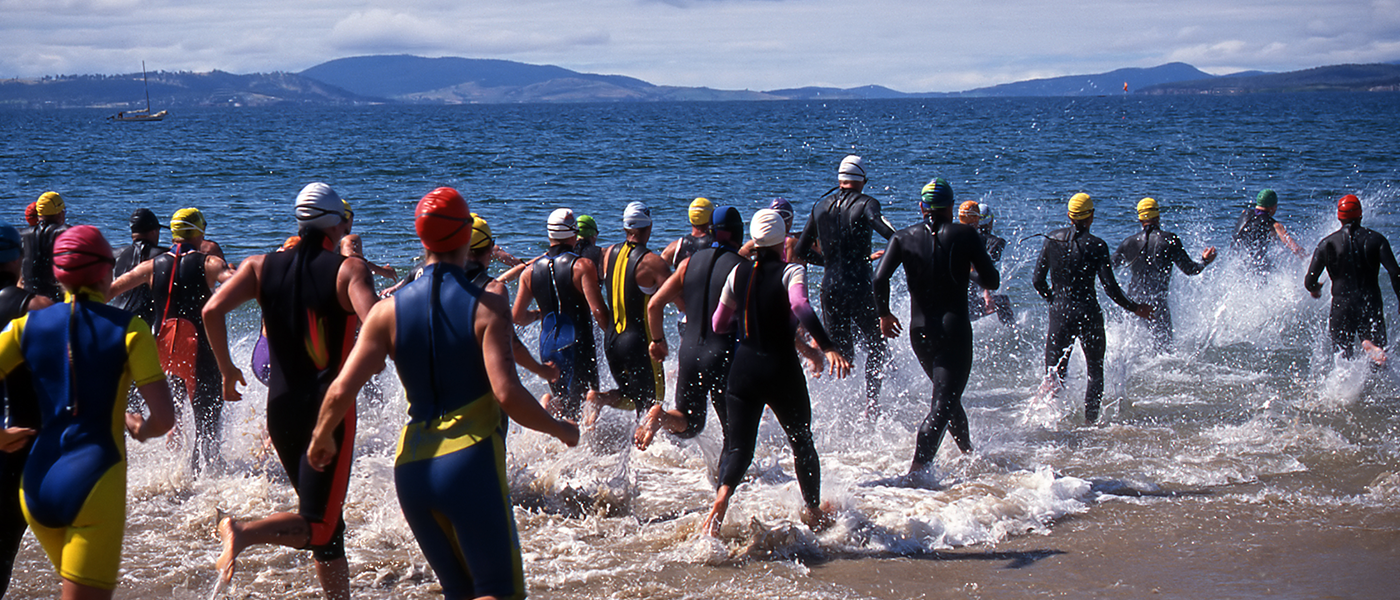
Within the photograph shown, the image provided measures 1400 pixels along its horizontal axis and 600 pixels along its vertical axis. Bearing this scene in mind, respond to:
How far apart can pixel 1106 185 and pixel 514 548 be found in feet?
98.6

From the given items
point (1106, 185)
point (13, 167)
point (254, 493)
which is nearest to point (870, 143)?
point (1106, 185)

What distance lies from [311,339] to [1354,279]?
807 cm

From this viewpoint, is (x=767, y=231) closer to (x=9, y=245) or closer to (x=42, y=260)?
(x=9, y=245)

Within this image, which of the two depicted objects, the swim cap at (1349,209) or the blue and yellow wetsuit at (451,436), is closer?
the blue and yellow wetsuit at (451,436)

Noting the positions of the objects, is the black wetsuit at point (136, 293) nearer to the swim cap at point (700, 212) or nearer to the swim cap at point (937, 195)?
the swim cap at point (700, 212)

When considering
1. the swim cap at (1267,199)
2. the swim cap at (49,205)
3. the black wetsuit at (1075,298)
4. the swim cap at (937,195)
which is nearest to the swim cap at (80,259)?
the swim cap at (937,195)

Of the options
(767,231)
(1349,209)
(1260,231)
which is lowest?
(1260,231)

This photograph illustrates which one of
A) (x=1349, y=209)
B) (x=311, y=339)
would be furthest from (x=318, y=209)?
(x=1349, y=209)

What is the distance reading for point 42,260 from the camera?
7.66 meters

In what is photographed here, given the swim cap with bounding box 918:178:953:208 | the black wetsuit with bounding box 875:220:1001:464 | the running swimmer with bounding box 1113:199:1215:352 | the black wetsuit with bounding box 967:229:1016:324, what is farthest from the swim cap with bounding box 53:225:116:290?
the running swimmer with bounding box 1113:199:1215:352

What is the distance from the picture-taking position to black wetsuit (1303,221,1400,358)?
853 centimetres

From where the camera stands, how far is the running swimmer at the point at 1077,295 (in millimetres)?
7996

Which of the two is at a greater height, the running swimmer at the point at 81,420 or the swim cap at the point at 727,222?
the swim cap at the point at 727,222

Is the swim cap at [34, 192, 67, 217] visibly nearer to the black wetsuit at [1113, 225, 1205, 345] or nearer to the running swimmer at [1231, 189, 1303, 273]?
the black wetsuit at [1113, 225, 1205, 345]
